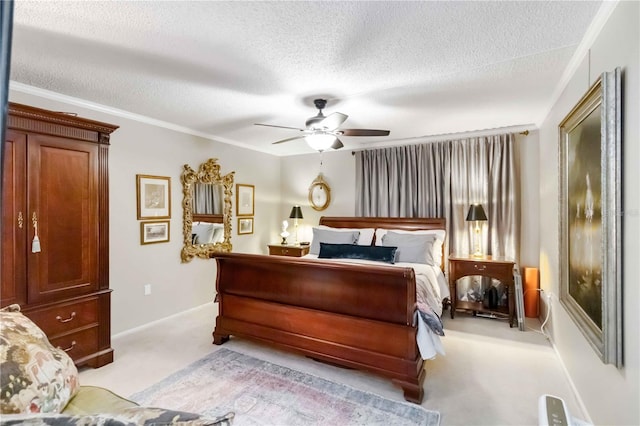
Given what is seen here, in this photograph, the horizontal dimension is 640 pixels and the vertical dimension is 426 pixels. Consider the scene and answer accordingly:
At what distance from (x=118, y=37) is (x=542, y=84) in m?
3.26

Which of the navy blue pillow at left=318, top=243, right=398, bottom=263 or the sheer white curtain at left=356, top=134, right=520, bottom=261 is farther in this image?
the sheer white curtain at left=356, top=134, right=520, bottom=261

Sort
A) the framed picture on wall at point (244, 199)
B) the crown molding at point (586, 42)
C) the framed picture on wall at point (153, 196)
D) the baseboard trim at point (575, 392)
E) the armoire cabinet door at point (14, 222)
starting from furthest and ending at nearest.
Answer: the framed picture on wall at point (244, 199)
the framed picture on wall at point (153, 196)
the armoire cabinet door at point (14, 222)
the baseboard trim at point (575, 392)
the crown molding at point (586, 42)

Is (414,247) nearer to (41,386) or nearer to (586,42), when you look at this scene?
(586,42)

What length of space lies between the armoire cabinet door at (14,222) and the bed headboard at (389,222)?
3622mm

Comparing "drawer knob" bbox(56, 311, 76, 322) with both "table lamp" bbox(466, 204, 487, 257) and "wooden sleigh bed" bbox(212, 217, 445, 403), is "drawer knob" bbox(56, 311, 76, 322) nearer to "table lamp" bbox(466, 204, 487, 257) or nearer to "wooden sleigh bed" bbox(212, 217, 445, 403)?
"wooden sleigh bed" bbox(212, 217, 445, 403)

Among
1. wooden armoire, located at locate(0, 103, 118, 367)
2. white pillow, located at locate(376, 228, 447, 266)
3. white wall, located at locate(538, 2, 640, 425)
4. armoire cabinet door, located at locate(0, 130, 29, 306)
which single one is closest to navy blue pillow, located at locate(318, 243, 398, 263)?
white pillow, located at locate(376, 228, 447, 266)

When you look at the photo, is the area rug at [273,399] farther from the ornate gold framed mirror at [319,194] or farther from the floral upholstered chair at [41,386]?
the ornate gold framed mirror at [319,194]

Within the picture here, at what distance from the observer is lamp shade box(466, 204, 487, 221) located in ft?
12.8

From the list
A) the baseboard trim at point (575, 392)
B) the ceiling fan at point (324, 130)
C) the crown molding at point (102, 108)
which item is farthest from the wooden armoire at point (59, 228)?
the baseboard trim at point (575, 392)

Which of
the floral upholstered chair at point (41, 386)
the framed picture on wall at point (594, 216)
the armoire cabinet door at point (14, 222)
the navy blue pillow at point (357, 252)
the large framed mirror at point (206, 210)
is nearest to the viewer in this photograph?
the floral upholstered chair at point (41, 386)

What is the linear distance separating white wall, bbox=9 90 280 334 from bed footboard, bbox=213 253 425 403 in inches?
44.0

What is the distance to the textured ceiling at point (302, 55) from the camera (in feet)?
5.83

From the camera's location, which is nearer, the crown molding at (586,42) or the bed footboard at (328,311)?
the crown molding at (586,42)

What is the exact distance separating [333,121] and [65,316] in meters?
2.78
